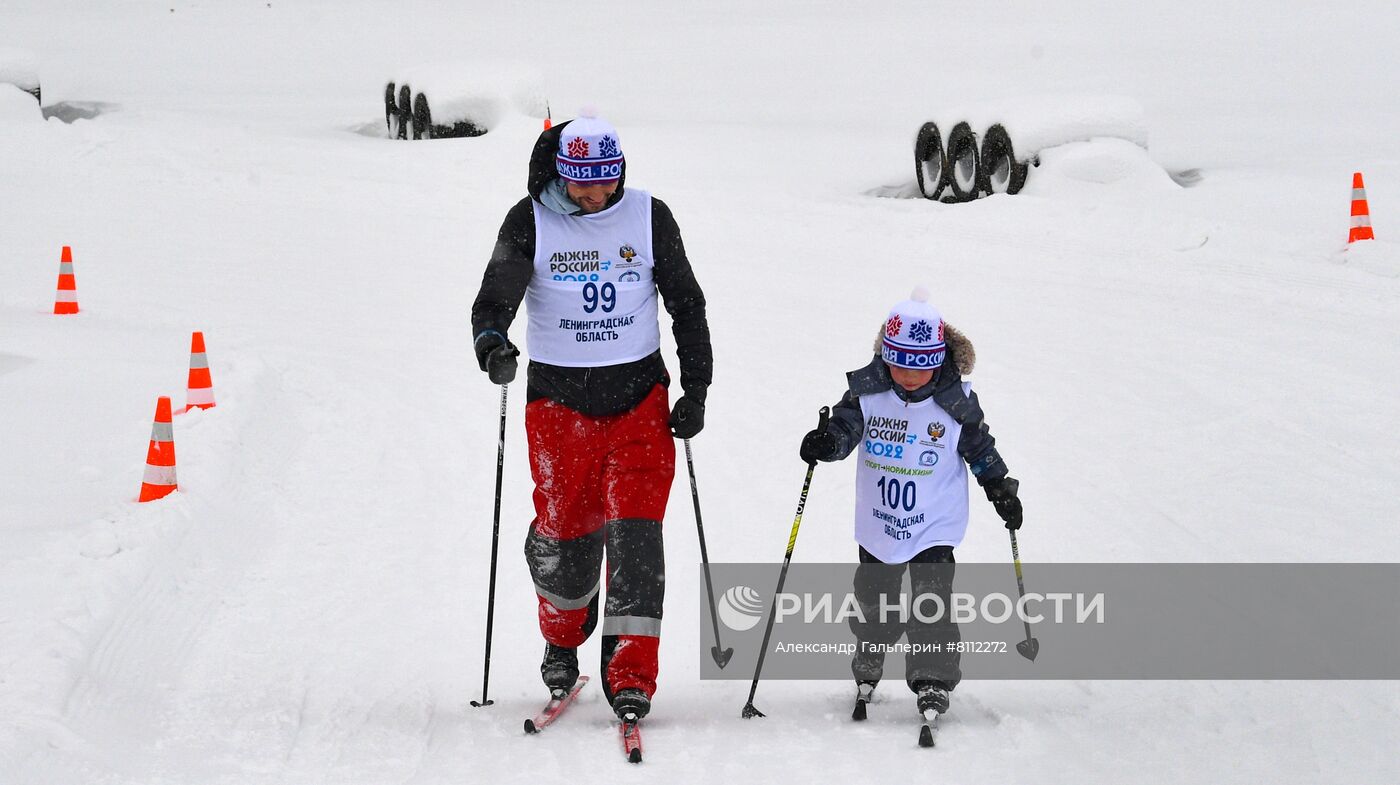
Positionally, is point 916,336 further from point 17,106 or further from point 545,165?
point 17,106

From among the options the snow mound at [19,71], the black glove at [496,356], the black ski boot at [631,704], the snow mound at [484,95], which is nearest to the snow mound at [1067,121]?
the snow mound at [484,95]

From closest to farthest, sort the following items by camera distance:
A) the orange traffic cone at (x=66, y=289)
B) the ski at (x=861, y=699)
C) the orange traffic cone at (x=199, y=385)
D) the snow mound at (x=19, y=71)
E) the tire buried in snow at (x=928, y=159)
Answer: the ski at (x=861, y=699), the orange traffic cone at (x=199, y=385), the orange traffic cone at (x=66, y=289), the tire buried in snow at (x=928, y=159), the snow mound at (x=19, y=71)

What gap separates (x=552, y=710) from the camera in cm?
504

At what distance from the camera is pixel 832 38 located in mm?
40938

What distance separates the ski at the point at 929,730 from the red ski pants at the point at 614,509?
2.96 ft

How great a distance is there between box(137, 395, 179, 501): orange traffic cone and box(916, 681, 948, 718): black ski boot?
12.6ft

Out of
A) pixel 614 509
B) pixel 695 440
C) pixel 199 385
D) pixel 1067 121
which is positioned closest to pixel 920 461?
pixel 614 509

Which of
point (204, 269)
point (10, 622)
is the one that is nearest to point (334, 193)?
point (204, 269)

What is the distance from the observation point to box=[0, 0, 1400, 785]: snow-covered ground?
479cm

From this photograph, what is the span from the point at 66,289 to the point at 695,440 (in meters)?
6.28

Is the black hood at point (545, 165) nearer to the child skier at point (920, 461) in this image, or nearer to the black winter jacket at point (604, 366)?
the black winter jacket at point (604, 366)

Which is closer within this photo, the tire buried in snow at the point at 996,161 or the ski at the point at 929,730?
the ski at the point at 929,730

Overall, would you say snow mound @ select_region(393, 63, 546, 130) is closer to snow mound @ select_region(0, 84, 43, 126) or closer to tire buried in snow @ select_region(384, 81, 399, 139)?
tire buried in snow @ select_region(384, 81, 399, 139)

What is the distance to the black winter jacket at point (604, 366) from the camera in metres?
4.84
